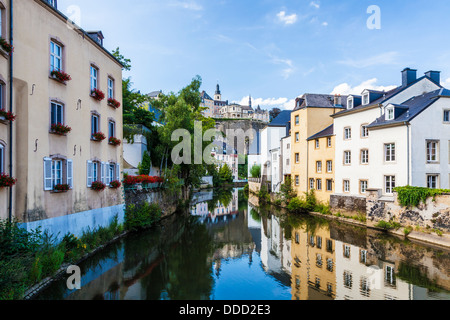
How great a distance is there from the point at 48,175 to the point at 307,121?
74.0ft

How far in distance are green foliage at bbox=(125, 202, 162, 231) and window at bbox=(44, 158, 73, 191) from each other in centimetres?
591

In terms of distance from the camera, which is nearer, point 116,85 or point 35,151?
point 35,151

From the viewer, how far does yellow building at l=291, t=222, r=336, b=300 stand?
9.77 meters

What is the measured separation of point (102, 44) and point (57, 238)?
34.1ft

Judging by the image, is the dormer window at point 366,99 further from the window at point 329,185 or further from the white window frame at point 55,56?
the white window frame at point 55,56

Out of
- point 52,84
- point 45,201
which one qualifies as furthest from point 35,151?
point 52,84

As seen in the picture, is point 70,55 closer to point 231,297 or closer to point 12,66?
point 12,66

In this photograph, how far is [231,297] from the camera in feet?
30.6

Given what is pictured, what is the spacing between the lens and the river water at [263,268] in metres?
9.49

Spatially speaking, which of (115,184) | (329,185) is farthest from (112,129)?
(329,185)

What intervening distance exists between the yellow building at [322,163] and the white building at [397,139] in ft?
4.36

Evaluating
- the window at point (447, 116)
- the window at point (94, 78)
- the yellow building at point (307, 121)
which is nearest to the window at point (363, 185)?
the yellow building at point (307, 121)

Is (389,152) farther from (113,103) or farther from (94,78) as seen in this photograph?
(94,78)

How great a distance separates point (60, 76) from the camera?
37.6 ft
